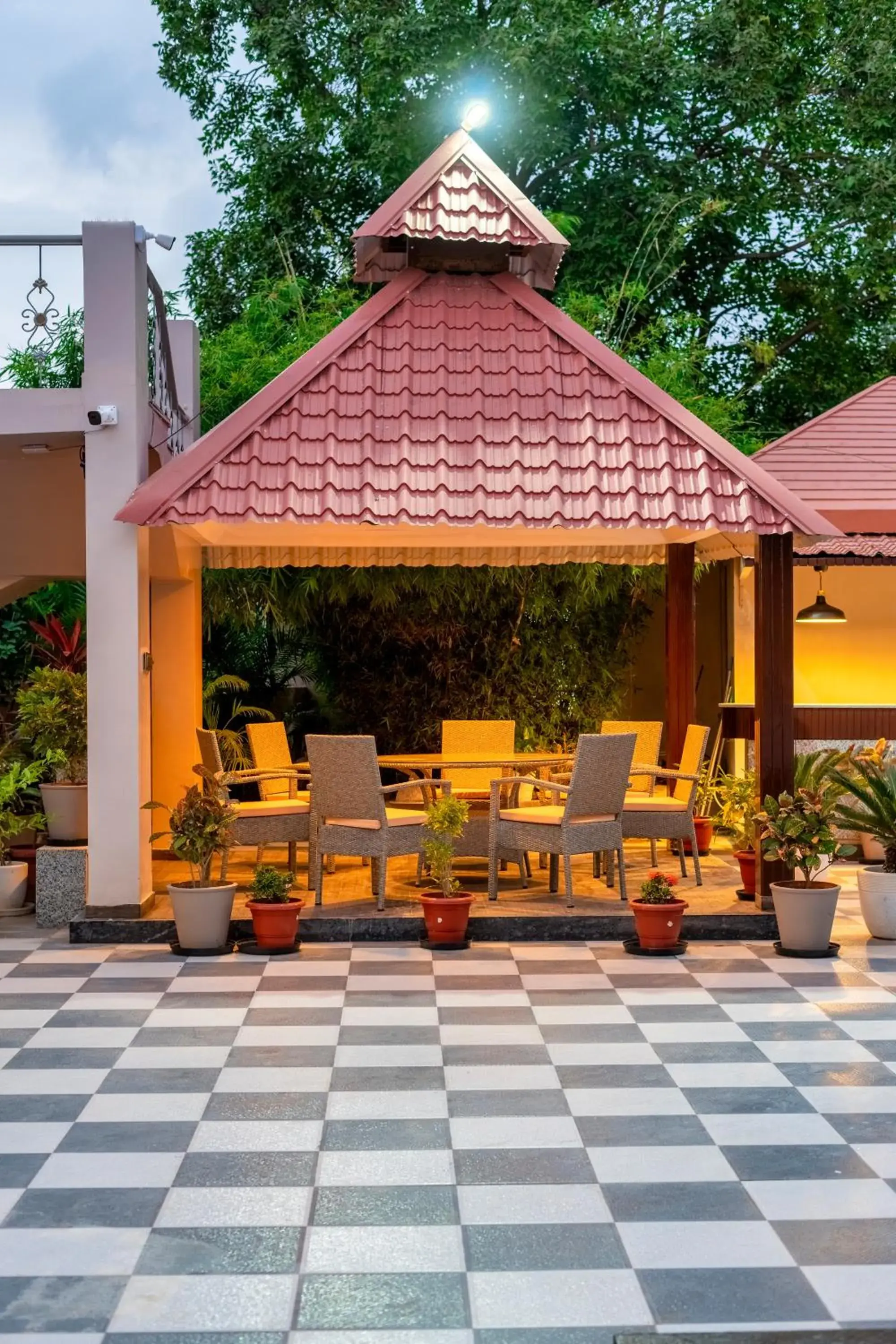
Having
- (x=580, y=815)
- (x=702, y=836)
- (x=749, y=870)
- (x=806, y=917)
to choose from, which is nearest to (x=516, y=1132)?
(x=806, y=917)

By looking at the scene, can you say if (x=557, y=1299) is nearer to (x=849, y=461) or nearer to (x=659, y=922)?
(x=659, y=922)

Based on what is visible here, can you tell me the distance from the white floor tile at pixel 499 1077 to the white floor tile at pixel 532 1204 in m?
1.05

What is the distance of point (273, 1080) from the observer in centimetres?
525

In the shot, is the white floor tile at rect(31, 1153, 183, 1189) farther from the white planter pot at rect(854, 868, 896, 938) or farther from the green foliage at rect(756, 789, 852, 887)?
the white planter pot at rect(854, 868, 896, 938)

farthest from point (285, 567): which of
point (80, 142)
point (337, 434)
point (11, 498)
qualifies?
point (80, 142)

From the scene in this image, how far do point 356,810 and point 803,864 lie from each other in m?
2.33

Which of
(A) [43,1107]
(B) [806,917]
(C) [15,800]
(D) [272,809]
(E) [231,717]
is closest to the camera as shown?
(A) [43,1107]

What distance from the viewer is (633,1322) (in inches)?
126

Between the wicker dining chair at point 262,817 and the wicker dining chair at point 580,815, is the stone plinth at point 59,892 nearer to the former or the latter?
the wicker dining chair at point 262,817

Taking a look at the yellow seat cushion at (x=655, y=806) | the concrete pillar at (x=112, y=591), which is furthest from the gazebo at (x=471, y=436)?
the yellow seat cushion at (x=655, y=806)

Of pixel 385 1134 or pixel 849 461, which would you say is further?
pixel 849 461

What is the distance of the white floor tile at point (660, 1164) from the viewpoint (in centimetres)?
415

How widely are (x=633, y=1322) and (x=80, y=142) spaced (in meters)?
31.8

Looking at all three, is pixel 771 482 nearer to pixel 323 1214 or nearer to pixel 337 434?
pixel 337 434
